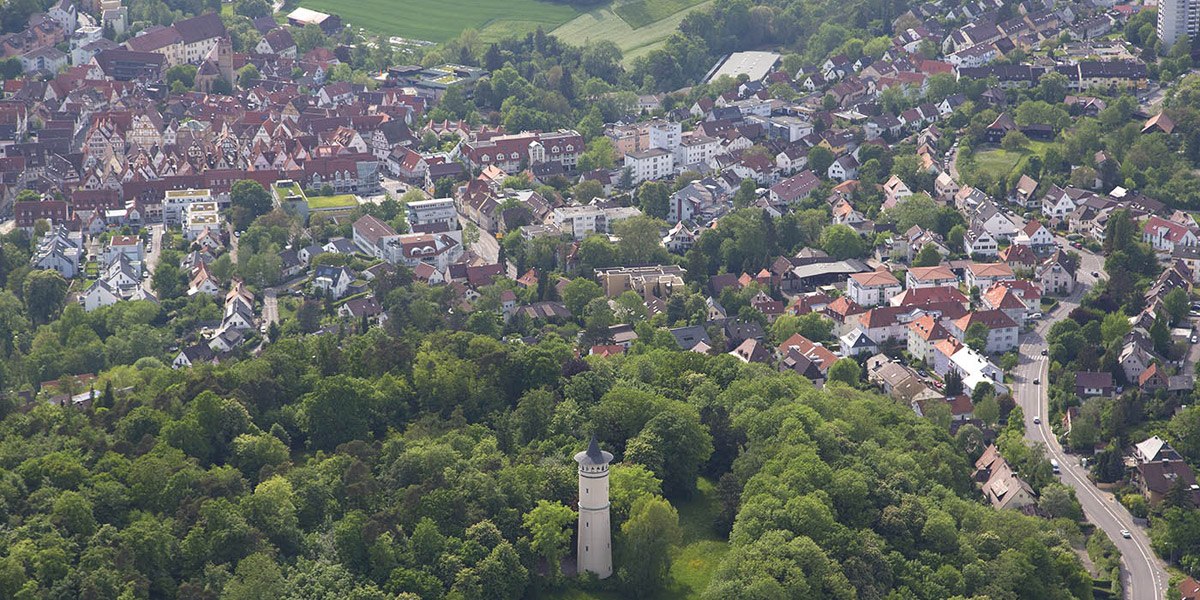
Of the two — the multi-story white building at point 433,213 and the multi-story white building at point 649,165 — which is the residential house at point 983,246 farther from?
the multi-story white building at point 433,213

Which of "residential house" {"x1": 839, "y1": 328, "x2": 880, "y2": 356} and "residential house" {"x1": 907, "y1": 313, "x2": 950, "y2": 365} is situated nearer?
"residential house" {"x1": 907, "y1": 313, "x2": 950, "y2": 365}

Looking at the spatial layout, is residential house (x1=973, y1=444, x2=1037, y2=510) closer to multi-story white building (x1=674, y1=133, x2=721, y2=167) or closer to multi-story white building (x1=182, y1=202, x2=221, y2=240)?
multi-story white building (x1=674, y1=133, x2=721, y2=167)

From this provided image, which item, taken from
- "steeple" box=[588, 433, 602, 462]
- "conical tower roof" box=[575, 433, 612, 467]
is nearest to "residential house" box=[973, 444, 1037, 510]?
"conical tower roof" box=[575, 433, 612, 467]

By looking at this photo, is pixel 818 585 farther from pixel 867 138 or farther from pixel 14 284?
pixel 867 138

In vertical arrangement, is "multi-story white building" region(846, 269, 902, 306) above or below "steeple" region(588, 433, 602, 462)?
below

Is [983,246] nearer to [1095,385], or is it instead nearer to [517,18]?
[1095,385]

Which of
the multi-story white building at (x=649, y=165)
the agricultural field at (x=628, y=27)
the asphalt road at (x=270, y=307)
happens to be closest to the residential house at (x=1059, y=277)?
the multi-story white building at (x=649, y=165)
